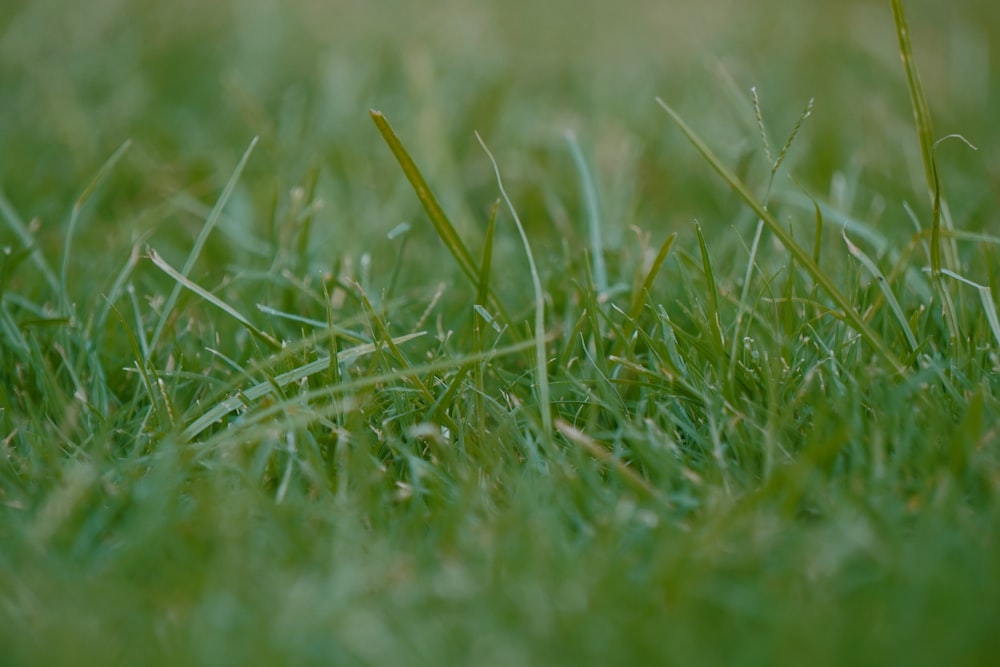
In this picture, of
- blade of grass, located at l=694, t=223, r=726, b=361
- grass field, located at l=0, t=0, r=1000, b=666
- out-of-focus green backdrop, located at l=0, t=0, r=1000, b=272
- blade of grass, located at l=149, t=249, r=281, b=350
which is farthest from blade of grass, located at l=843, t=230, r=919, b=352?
blade of grass, located at l=149, t=249, r=281, b=350

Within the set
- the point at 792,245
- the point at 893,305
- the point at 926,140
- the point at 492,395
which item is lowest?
the point at 492,395

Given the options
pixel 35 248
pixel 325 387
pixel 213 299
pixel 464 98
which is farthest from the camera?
pixel 464 98

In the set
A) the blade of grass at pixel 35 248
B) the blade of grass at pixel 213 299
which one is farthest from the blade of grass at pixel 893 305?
the blade of grass at pixel 35 248

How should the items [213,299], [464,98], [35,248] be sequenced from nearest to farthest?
[213,299]
[35,248]
[464,98]

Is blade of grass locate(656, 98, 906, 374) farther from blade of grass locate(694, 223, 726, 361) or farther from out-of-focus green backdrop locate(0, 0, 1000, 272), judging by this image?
out-of-focus green backdrop locate(0, 0, 1000, 272)

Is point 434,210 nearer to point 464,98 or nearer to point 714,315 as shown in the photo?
point 714,315

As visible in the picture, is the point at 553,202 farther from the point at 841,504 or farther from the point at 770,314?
the point at 841,504

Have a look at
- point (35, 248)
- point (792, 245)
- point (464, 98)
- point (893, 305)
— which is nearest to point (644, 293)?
point (792, 245)

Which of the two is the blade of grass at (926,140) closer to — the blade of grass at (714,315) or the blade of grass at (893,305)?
the blade of grass at (893,305)

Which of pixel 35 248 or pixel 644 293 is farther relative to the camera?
pixel 35 248
